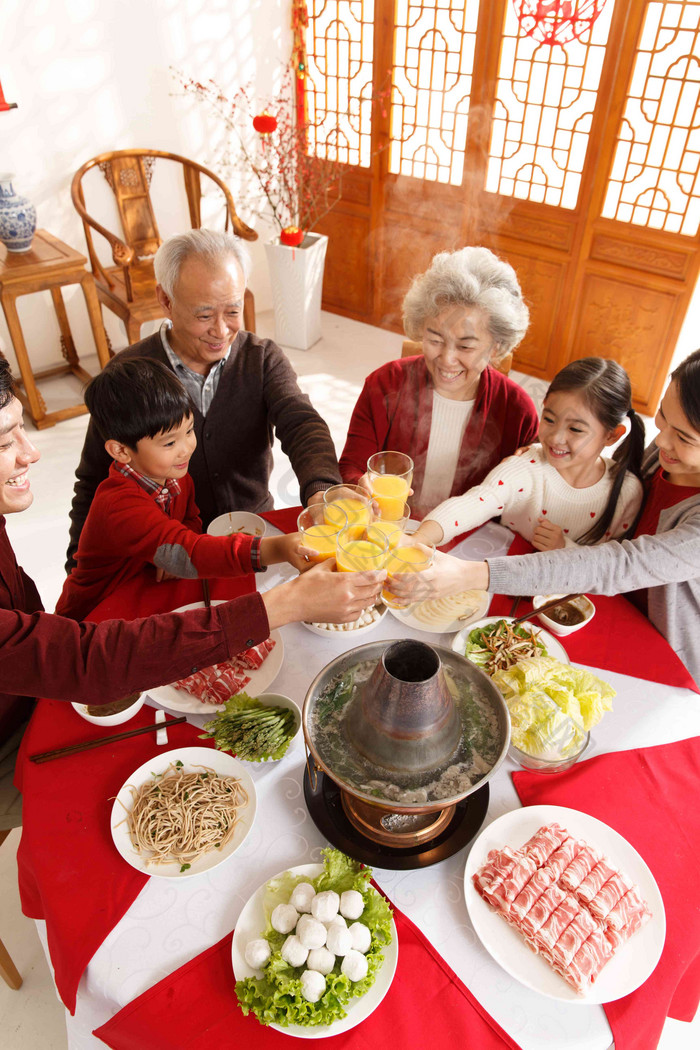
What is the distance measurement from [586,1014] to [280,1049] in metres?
0.48

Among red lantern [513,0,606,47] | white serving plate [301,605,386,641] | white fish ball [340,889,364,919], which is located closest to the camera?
white fish ball [340,889,364,919]

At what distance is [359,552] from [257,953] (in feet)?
2.53

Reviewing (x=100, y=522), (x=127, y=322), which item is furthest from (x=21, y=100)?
(x=100, y=522)

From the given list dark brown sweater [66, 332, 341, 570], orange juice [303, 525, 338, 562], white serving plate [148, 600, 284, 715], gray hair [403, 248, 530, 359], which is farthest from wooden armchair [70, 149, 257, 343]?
white serving plate [148, 600, 284, 715]

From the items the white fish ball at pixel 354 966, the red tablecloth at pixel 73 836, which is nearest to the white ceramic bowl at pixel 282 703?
the red tablecloth at pixel 73 836

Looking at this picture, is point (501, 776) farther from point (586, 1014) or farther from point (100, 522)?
point (100, 522)

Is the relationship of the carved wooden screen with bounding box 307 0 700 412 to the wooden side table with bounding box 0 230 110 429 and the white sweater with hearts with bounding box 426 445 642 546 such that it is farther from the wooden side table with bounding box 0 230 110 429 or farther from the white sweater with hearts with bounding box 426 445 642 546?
the white sweater with hearts with bounding box 426 445 642 546

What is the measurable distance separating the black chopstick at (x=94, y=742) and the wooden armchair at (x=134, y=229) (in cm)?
319

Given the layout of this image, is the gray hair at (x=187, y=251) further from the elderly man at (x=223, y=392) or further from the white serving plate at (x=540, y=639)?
the white serving plate at (x=540, y=639)

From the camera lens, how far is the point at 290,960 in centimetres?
111

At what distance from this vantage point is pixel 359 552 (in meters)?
1.55

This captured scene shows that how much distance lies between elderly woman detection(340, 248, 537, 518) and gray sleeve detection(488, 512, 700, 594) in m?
0.67

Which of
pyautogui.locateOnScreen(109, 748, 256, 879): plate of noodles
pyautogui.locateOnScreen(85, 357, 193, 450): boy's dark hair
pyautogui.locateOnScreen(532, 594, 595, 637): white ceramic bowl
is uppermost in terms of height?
pyautogui.locateOnScreen(85, 357, 193, 450): boy's dark hair

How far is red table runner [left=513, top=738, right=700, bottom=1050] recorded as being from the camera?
115 cm
